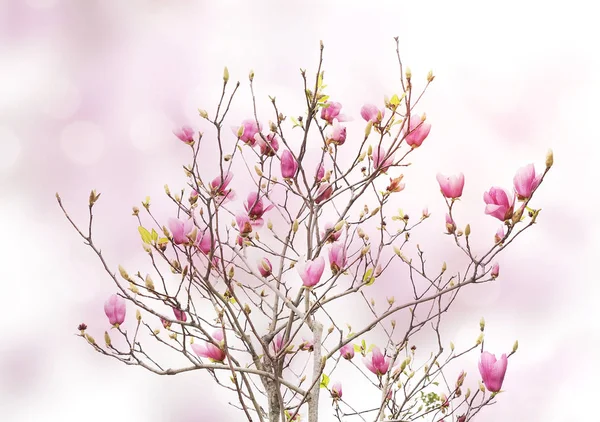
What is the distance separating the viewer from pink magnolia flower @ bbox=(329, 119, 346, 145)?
7.60ft

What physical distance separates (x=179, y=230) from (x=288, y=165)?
555 millimetres

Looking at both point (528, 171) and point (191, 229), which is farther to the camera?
point (191, 229)

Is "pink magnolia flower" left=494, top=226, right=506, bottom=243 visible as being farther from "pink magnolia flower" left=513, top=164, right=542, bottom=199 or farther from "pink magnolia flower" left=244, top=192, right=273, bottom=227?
"pink magnolia flower" left=244, top=192, right=273, bottom=227

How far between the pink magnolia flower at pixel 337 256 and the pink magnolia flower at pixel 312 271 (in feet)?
0.63

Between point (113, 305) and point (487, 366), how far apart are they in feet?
4.46

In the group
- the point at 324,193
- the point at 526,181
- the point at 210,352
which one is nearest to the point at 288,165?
the point at 324,193

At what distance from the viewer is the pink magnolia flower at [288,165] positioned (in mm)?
2283

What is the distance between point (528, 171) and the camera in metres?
1.81

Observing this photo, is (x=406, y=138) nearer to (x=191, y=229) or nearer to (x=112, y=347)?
(x=191, y=229)

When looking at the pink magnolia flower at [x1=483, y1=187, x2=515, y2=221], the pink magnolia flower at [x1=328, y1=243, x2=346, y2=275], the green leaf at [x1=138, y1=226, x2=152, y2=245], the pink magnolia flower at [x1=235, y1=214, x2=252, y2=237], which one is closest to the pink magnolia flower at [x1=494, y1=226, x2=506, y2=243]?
the pink magnolia flower at [x1=483, y1=187, x2=515, y2=221]

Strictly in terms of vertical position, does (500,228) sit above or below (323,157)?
below

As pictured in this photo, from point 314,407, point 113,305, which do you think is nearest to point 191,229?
point 113,305

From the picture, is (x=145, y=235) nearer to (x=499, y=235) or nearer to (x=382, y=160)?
(x=382, y=160)

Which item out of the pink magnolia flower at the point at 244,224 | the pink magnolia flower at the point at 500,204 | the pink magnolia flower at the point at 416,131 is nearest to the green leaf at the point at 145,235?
the pink magnolia flower at the point at 244,224
